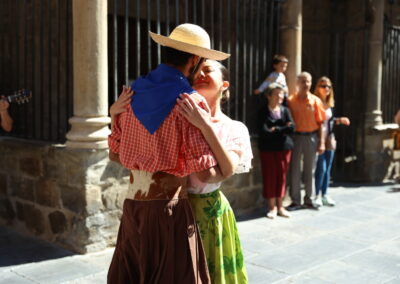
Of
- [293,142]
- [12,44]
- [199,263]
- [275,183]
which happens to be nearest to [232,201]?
[275,183]

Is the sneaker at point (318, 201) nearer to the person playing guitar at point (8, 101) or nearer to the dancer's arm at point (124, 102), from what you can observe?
the person playing guitar at point (8, 101)

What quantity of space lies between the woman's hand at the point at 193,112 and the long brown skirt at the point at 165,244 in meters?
0.40

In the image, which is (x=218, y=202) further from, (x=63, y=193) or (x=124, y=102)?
(x=63, y=193)

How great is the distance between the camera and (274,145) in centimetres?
620

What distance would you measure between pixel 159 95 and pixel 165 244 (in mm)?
660

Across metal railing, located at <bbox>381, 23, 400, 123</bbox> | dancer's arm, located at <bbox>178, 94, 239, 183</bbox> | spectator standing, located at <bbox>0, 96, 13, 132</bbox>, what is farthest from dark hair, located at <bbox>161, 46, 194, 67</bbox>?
metal railing, located at <bbox>381, 23, 400, 123</bbox>

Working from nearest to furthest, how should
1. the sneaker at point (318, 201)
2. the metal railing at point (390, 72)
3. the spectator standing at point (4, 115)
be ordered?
the spectator standing at point (4, 115) → the sneaker at point (318, 201) → the metal railing at point (390, 72)

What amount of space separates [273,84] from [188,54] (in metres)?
4.04

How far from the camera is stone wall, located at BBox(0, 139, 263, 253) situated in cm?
455

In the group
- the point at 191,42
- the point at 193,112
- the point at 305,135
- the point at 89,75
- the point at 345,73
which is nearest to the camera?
the point at 193,112

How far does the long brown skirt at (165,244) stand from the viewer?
2.26 metres

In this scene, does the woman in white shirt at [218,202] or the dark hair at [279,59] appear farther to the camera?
the dark hair at [279,59]

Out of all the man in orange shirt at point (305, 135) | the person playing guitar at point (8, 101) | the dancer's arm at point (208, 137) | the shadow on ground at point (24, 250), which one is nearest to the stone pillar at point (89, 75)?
the person playing guitar at point (8, 101)

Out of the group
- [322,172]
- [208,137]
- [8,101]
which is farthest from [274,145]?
[208,137]
